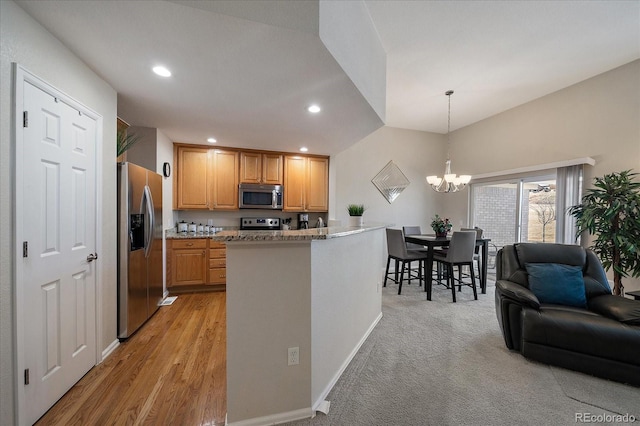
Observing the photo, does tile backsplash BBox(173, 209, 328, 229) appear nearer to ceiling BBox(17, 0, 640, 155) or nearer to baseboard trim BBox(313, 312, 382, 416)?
ceiling BBox(17, 0, 640, 155)

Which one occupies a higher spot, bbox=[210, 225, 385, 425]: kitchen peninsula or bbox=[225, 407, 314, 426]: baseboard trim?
bbox=[210, 225, 385, 425]: kitchen peninsula

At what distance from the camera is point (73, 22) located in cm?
144

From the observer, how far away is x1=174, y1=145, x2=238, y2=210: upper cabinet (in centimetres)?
410

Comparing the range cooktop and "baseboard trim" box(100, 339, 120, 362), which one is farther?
the range cooktop

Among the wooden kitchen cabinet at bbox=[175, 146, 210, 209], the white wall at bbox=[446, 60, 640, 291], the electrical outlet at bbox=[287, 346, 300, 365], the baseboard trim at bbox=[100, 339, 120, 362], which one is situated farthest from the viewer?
the wooden kitchen cabinet at bbox=[175, 146, 210, 209]

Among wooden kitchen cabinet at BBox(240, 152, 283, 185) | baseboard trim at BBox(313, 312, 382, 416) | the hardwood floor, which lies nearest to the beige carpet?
baseboard trim at BBox(313, 312, 382, 416)

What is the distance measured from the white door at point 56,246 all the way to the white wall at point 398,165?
358 centimetres

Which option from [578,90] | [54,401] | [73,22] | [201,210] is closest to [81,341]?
[54,401]

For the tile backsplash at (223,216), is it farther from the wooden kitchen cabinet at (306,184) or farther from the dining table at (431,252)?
the dining table at (431,252)

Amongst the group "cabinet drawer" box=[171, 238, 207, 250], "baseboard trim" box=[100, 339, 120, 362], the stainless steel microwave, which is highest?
the stainless steel microwave

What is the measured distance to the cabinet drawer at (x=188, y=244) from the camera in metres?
3.79

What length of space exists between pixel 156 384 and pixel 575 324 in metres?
3.27

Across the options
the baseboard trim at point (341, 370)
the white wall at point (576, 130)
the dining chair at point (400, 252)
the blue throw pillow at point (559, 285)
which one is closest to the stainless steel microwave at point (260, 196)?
the dining chair at point (400, 252)

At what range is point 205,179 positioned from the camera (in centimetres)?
421
